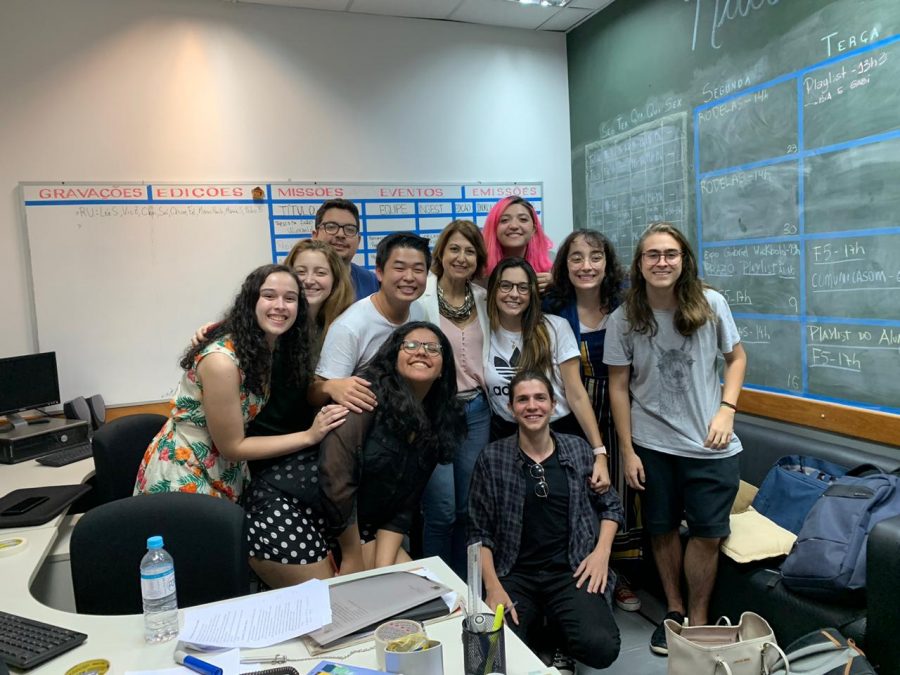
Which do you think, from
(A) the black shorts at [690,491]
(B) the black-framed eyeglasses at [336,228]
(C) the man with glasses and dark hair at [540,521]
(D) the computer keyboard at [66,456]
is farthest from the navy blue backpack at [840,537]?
(D) the computer keyboard at [66,456]

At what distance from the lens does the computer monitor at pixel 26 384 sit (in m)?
3.09

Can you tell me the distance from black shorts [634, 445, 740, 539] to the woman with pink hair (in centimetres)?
86

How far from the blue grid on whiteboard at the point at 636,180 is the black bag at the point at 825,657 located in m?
2.19

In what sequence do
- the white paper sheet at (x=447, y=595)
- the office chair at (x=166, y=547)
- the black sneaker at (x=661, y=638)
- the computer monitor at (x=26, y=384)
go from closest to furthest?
the white paper sheet at (x=447, y=595)
the office chair at (x=166, y=547)
the black sneaker at (x=661, y=638)
the computer monitor at (x=26, y=384)

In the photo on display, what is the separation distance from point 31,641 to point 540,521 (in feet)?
4.79

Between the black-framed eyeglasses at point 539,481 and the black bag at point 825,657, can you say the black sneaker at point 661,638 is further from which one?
the black-framed eyeglasses at point 539,481

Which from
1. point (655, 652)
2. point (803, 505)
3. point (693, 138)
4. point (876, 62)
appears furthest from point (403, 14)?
point (655, 652)

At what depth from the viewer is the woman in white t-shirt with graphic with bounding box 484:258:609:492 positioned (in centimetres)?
232

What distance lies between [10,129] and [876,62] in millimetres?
4151

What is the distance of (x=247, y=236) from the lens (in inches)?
146

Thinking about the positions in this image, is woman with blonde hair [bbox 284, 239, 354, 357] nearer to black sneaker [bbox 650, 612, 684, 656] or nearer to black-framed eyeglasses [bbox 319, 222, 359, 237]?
black-framed eyeglasses [bbox 319, 222, 359, 237]

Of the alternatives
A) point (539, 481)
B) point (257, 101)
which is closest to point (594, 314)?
point (539, 481)

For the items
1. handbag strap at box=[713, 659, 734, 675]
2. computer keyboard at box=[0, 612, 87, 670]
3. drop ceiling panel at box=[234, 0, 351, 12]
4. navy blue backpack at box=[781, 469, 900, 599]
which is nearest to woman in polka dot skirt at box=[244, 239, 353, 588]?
computer keyboard at box=[0, 612, 87, 670]

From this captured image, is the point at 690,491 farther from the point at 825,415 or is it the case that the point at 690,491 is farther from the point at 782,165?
the point at 782,165
